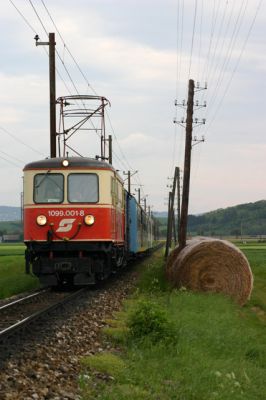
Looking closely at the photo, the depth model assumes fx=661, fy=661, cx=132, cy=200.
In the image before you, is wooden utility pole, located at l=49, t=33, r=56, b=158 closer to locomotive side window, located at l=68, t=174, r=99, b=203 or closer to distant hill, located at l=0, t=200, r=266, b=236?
locomotive side window, located at l=68, t=174, r=99, b=203

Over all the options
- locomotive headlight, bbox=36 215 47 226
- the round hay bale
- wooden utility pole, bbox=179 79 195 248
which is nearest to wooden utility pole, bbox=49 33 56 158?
wooden utility pole, bbox=179 79 195 248

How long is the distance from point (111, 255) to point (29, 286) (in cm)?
491

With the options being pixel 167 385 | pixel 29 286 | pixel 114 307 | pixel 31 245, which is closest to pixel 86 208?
pixel 31 245

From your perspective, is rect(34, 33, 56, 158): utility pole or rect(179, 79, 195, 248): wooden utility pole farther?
rect(179, 79, 195, 248): wooden utility pole

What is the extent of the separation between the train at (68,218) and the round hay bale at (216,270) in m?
2.07

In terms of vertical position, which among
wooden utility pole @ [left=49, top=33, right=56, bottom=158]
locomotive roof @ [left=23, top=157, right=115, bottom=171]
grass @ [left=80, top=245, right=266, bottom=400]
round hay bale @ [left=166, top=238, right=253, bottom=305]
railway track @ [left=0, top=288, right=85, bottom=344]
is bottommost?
grass @ [left=80, top=245, right=266, bottom=400]

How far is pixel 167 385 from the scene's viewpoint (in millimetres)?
7020

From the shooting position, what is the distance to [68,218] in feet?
53.7

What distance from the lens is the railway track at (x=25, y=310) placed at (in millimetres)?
→ 9781

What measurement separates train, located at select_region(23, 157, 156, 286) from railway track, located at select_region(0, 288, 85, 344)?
69 centimetres

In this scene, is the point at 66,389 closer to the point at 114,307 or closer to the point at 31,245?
the point at 114,307

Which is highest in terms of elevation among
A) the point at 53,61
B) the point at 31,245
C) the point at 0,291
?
the point at 53,61

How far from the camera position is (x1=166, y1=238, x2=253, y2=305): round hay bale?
16250mm

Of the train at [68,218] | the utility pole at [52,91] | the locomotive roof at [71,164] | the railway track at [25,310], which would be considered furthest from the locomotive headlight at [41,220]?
the utility pole at [52,91]
